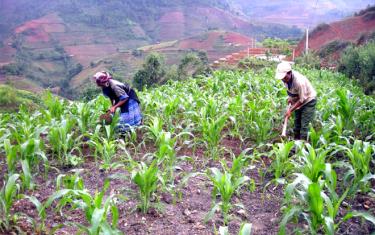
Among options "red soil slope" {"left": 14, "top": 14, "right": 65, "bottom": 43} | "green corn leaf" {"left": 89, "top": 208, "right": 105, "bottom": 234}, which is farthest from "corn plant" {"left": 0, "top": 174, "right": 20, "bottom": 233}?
"red soil slope" {"left": 14, "top": 14, "right": 65, "bottom": 43}

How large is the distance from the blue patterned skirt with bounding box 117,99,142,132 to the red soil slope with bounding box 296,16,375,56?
2643cm

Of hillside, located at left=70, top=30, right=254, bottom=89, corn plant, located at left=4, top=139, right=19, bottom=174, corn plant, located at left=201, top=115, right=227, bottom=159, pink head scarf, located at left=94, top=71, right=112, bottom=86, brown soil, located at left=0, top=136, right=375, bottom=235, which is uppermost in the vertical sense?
pink head scarf, located at left=94, top=71, right=112, bottom=86

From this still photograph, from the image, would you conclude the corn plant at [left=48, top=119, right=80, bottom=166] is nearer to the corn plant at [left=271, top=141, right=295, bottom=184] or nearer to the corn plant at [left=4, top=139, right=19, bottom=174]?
the corn plant at [left=4, top=139, right=19, bottom=174]

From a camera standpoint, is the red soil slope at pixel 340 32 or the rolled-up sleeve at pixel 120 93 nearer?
the rolled-up sleeve at pixel 120 93

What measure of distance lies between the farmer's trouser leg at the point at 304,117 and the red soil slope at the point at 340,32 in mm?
25957

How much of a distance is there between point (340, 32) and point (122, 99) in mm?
30662

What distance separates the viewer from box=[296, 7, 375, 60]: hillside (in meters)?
28.6

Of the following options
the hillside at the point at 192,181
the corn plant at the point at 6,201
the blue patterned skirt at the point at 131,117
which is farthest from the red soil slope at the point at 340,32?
the corn plant at the point at 6,201

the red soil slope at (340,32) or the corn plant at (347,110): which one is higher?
the corn plant at (347,110)

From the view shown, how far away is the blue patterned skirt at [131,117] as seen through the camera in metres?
5.37

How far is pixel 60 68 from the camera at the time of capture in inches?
2167

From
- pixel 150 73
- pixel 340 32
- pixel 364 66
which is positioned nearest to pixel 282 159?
pixel 364 66

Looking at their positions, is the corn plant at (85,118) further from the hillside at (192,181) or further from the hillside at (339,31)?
the hillside at (339,31)

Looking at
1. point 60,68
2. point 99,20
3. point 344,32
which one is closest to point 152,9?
point 99,20
